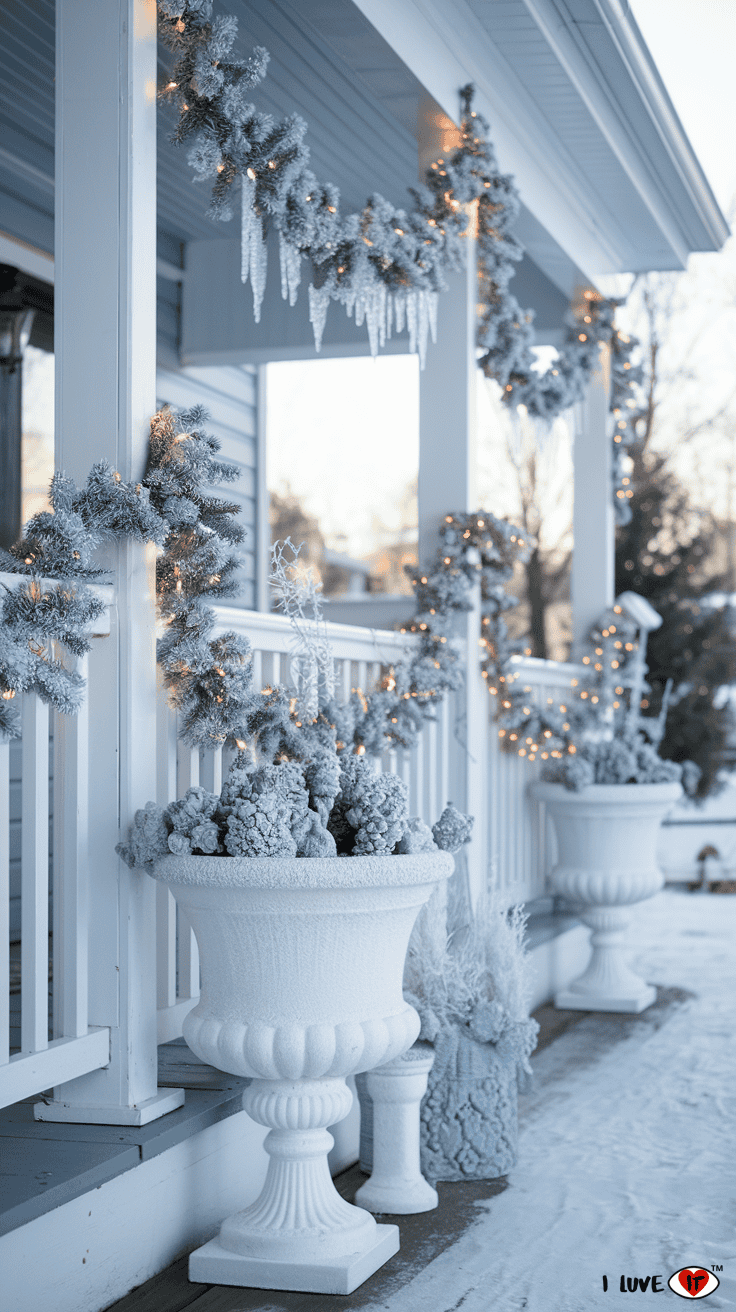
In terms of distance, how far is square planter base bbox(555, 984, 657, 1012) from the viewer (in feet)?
Answer: 16.0

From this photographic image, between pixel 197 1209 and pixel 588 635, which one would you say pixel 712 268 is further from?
pixel 197 1209

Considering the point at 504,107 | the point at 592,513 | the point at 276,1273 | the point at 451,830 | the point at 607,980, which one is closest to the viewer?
the point at 276,1273

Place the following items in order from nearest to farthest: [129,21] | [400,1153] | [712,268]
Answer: [129,21] → [400,1153] → [712,268]

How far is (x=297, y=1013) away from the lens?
2.34 meters

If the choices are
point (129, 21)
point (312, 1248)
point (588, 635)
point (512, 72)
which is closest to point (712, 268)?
point (588, 635)

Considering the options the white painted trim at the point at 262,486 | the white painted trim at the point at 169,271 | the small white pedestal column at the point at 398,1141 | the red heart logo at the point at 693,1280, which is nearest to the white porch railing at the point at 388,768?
the small white pedestal column at the point at 398,1141

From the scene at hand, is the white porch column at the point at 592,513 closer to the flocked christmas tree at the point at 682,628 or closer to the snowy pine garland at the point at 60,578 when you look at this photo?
the flocked christmas tree at the point at 682,628

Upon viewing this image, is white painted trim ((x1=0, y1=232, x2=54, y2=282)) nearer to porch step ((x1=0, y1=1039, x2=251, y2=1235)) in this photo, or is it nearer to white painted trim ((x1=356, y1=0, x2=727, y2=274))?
white painted trim ((x1=356, y1=0, x2=727, y2=274))

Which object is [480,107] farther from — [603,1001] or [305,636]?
[603,1001]

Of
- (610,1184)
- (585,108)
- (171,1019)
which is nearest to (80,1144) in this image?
(171,1019)

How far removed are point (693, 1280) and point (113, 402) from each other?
6.41 feet

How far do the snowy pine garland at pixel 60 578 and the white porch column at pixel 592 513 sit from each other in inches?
160

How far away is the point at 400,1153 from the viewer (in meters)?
2.85

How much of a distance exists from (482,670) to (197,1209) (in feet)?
7.85
